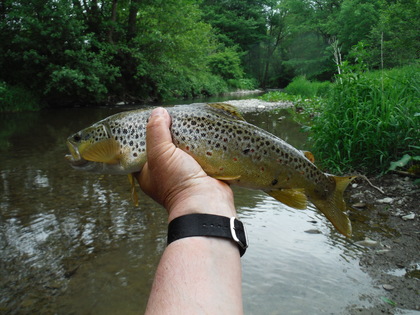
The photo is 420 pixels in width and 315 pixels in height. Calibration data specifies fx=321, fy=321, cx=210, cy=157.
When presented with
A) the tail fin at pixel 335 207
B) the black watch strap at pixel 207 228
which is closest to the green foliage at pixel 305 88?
the tail fin at pixel 335 207

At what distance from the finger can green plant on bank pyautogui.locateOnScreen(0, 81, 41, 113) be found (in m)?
19.9

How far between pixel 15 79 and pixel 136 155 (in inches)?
884

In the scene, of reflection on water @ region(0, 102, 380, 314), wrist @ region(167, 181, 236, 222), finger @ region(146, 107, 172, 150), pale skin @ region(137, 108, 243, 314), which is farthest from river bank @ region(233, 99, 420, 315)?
finger @ region(146, 107, 172, 150)

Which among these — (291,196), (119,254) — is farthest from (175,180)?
(119,254)

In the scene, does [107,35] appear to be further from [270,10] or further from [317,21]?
[270,10]

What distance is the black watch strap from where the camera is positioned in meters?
1.52

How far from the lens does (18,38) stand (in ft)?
60.9

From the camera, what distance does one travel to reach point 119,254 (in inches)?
149

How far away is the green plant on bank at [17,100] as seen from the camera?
18641 mm

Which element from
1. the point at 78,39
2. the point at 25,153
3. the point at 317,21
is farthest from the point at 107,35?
the point at 317,21

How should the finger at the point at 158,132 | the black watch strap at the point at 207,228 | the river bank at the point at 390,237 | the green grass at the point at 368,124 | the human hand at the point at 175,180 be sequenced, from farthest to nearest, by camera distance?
the green grass at the point at 368,124 < the river bank at the point at 390,237 < the finger at the point at 158,132 < the human hand at the point at 175,180 < the black watch strap at the point at 207,228

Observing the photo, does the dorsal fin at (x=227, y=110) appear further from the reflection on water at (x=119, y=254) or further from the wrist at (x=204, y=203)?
the reflection on water at (x=119, y=254)

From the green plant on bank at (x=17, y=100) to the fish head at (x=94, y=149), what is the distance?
1925cm

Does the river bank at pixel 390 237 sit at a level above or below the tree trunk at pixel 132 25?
below
